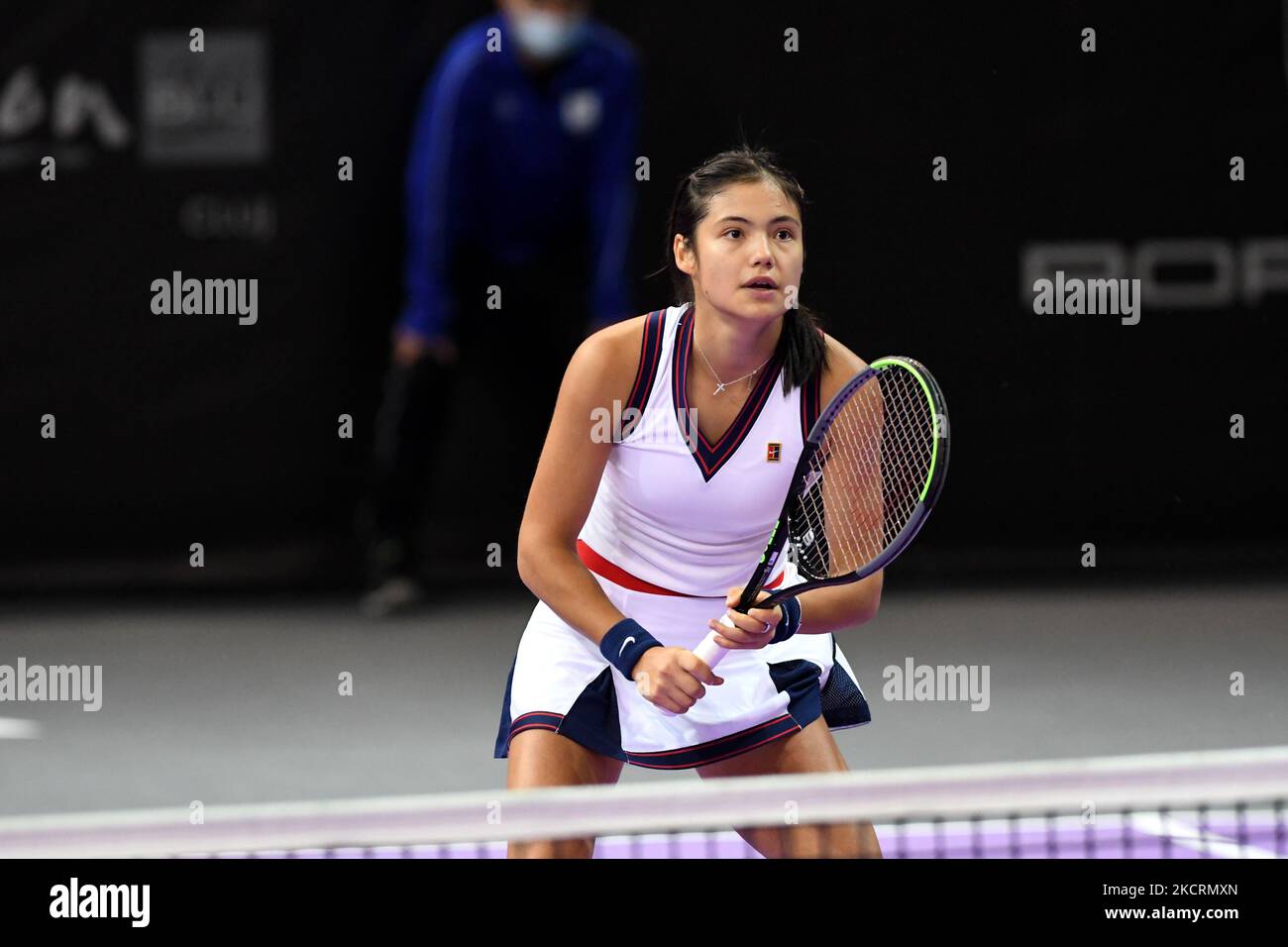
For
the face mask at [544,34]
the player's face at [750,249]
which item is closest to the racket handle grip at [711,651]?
the player's face at [750,249]

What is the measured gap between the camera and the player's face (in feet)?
8.65

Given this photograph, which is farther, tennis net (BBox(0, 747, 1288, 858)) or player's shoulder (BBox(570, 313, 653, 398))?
player's shoulder (BBox(570, 313, 653, 398))

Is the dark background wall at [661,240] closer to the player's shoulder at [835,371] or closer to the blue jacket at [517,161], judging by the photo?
the blue jacket at [517,161]

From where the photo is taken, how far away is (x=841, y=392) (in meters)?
2.62

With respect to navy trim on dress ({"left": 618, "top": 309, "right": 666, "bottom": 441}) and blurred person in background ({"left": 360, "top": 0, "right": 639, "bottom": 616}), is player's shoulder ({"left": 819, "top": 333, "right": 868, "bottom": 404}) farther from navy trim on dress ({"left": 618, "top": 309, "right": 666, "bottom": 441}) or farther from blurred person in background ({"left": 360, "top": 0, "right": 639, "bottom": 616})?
blurred person in background ({"left": 360, "top": 0, "right": 639, "bottom": 616})

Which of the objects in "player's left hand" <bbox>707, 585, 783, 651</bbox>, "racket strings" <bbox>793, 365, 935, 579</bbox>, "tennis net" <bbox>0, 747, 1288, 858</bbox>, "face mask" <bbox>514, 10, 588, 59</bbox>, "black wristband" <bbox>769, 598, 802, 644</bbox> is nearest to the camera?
"tennis net" <bbox>0, 747, 1288, 858</bbox>

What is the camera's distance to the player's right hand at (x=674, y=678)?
8.23 feet

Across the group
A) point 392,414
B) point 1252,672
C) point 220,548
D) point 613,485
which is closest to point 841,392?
point 613,485

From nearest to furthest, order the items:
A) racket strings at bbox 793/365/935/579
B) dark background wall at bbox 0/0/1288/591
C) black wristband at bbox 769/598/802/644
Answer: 1. black wristband at bbox 769/598/802/644
2. racket strings at bbox 793/365/935/579
3. dark background wall at bbox 0/0/1288/591

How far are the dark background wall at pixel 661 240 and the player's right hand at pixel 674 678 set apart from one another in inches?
136

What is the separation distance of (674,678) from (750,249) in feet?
1.96

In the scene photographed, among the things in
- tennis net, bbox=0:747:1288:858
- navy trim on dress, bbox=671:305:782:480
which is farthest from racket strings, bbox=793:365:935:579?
tennis net, bbox=0:747:1288:858

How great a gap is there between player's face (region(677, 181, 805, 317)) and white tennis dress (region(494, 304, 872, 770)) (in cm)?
11
